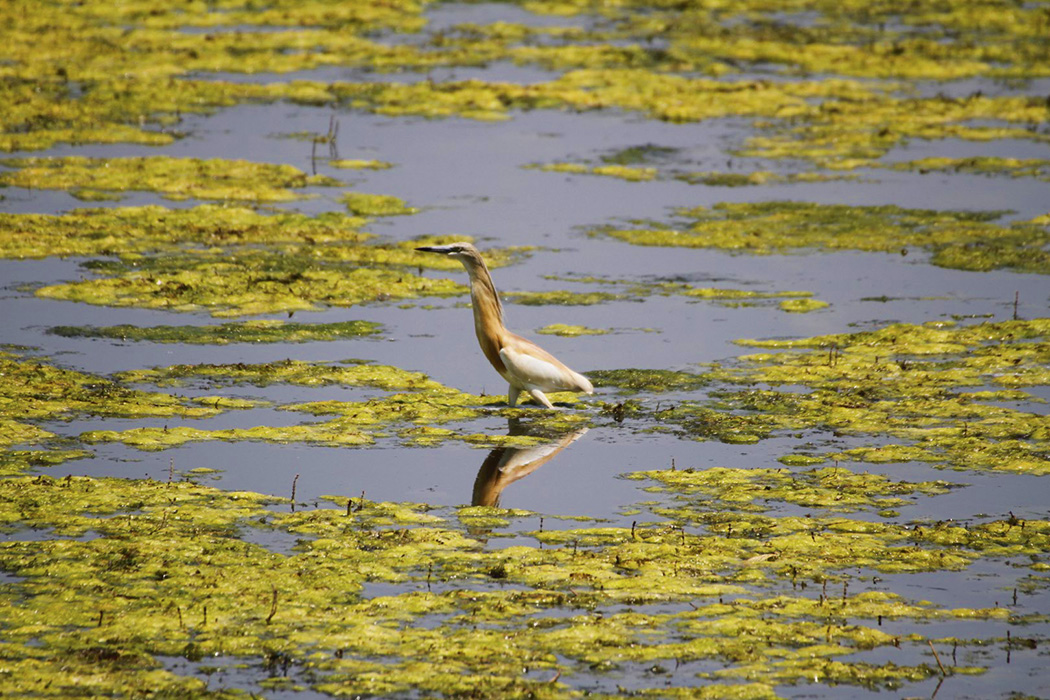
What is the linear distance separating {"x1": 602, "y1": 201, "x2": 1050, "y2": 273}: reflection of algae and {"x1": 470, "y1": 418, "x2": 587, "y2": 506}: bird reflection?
6338 mm

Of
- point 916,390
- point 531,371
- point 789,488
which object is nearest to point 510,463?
point 531,371

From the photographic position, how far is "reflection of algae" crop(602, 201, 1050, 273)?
617 inches

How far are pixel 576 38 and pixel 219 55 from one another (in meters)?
6.62

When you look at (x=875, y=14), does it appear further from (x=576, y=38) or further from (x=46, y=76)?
(x=46, y=76)

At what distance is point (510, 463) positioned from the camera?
966 cm

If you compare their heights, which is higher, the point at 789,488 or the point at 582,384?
the point at 582,384

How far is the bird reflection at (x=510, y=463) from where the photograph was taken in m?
9.09

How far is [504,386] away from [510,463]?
188 cm

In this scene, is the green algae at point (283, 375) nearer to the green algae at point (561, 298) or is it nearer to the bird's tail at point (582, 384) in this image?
the bird's tail at point (582, 384)

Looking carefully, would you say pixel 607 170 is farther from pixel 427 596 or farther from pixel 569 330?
pixel 427 596

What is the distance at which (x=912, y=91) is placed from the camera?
81.8 ft

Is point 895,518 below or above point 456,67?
below

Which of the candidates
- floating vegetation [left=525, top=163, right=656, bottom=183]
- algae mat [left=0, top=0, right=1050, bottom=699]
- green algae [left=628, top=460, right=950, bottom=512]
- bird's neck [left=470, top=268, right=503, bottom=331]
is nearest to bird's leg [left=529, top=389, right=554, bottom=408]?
algae mat [left=0, top=0, right=1050, bottom=699]

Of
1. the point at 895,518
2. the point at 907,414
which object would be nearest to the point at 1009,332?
the point at 907,414
